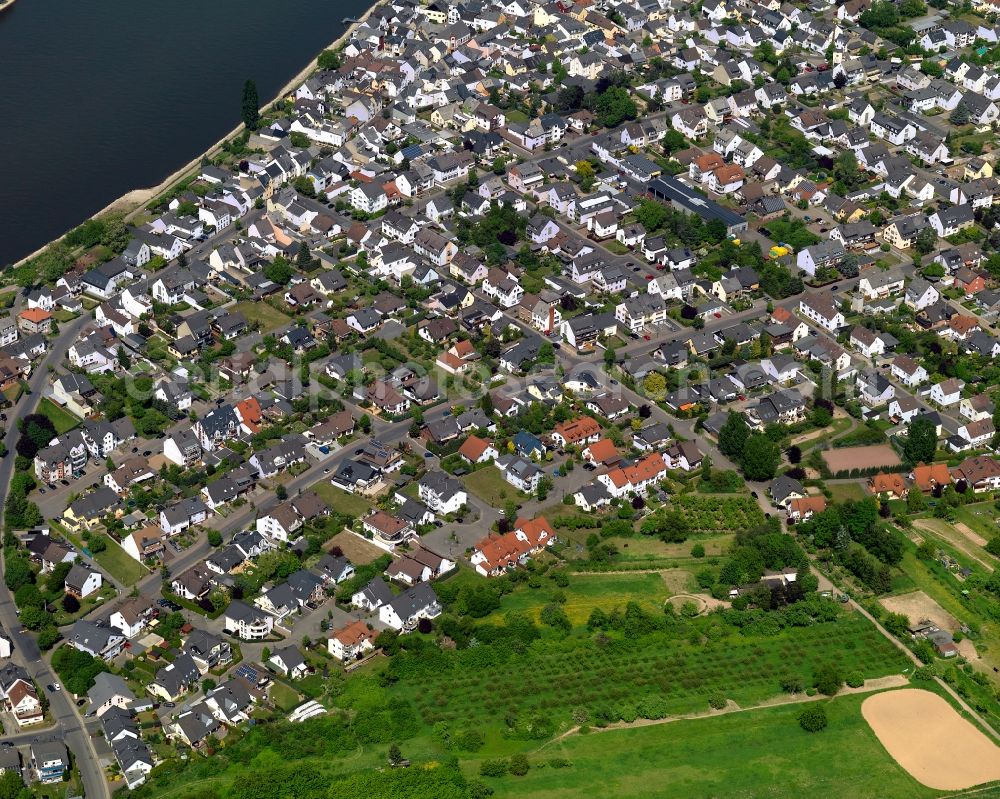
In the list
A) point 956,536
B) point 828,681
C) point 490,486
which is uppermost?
point 490,486

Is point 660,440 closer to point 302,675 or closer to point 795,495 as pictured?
point 795,495

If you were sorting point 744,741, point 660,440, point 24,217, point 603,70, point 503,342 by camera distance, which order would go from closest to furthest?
point 744,741 < point 660,440 < point 503,342 < point 24,217 < point 603,70

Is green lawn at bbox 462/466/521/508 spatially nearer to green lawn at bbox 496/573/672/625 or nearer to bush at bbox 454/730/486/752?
green lawn at bbox 496/573/672/625

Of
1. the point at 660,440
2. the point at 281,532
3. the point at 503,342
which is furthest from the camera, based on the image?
the point at 503,342

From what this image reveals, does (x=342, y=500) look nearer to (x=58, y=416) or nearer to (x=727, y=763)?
(x=58, y=416)

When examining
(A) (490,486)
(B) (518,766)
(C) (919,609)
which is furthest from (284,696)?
(C) (919,609)

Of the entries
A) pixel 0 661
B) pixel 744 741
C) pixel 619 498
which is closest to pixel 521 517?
pixel 619 498

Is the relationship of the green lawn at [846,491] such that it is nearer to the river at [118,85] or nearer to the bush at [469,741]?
the bush at [469,741]
